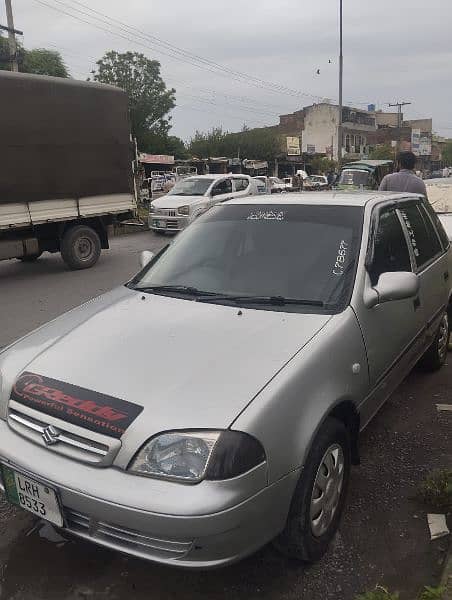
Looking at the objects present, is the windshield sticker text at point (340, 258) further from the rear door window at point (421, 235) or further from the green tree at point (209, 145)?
the green tree at point (209, 145)

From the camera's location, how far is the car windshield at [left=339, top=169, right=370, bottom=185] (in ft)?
73.3

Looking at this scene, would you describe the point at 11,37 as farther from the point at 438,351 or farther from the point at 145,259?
the point at 438,351

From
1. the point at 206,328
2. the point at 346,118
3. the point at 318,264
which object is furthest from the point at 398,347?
the point at 346,118

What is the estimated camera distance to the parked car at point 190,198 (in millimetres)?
14172

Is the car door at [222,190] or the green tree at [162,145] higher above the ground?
the green tree at [162,145]

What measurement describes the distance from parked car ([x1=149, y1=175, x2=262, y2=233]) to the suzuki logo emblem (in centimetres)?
1172

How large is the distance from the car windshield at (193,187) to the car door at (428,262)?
1119cm

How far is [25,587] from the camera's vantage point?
2.35 metres

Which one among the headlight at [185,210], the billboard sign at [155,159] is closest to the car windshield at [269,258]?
the headlight at [185,210]

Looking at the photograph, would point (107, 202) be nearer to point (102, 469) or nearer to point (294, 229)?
point (294, 229)

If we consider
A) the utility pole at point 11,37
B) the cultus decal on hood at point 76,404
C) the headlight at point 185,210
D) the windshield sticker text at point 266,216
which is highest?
the utility pole at point 11,37

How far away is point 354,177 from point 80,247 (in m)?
15.3

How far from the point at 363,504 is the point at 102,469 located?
158cm

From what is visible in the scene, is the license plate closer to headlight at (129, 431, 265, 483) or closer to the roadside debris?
headlight at (129, 431, 265, 483)
